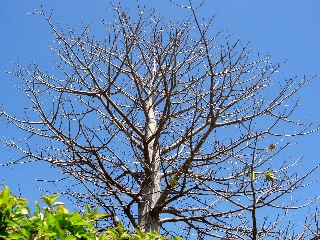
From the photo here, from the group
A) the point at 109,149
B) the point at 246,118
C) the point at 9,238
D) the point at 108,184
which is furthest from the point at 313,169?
the point at 9,238

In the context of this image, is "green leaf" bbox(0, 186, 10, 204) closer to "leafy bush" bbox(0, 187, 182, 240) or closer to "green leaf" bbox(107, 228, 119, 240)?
"leafy bush" bbox(0, 187, 182, 240)

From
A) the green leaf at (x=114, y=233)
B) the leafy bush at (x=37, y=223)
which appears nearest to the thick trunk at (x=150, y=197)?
the green leaf at (x=114, y=233)

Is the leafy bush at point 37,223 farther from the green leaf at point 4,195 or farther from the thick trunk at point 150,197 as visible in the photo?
the thick trunk at point 150,197

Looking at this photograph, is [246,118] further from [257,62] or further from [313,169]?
[313,169]

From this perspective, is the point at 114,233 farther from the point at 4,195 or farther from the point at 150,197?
the point at 150,197

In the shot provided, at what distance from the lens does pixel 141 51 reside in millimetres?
6707

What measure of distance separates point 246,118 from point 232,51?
1005 mm

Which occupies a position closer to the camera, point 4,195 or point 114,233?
point 4,195

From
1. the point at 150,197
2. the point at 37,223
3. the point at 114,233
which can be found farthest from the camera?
the point at 150,197

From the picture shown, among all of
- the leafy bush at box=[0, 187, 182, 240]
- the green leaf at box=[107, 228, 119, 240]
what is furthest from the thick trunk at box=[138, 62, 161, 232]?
the leafy bush at box=[0, 187, 182, 240]

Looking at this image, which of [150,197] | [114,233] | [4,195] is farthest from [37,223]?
[150,197]

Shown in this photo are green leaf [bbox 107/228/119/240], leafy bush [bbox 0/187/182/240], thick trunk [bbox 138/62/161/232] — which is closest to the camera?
leafy bush [bbox 0/187/182/240]

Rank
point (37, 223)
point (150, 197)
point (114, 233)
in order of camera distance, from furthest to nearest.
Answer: point (150, 197) < point (114, 233) < point (37, 223)

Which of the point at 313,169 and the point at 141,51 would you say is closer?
the point at 313,169
